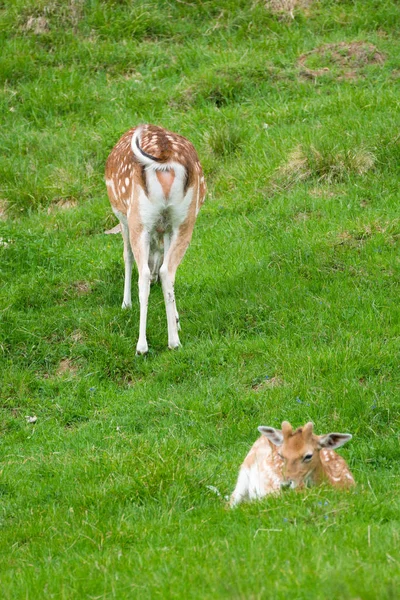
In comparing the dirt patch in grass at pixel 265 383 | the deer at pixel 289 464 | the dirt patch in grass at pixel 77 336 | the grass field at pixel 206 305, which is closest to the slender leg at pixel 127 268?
the grass field at pixel 206 305

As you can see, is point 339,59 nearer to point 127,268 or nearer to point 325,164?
point 325,164

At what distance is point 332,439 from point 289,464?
15.6 inches

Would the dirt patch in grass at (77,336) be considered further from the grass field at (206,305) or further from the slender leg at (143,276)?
the slender leg at (143,276)

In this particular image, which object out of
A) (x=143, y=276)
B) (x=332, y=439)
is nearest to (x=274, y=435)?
(x=332, y=439)

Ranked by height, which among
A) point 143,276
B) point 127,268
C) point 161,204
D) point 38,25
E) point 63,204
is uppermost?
point 161,204

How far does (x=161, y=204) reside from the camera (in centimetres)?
1084

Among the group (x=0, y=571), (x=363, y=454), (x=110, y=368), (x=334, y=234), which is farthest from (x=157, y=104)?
(x=0, y=571)

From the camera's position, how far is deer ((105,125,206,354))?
35.3 feet

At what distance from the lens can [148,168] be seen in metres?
10.7

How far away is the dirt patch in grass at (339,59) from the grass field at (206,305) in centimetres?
4

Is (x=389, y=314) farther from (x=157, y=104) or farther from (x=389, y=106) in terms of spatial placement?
(x=157, y=104)

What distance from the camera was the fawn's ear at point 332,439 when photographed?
23.8 feet

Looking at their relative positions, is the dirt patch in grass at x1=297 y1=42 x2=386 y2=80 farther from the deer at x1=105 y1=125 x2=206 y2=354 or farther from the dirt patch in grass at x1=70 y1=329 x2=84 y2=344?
the dirt patch in grass at x1=70 y1=329 x2=84 y2=344

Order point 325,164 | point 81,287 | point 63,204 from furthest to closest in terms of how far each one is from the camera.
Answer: point 63,204 → point 325,164 → point 81,287
